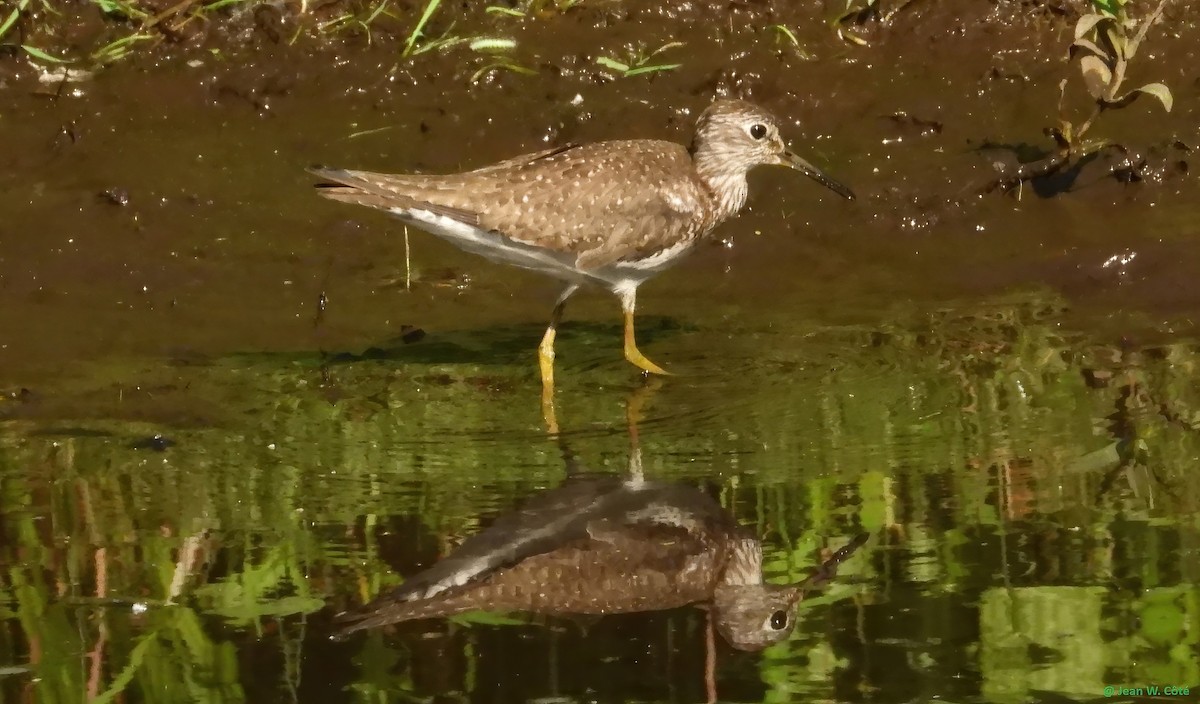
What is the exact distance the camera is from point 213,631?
14.8ft

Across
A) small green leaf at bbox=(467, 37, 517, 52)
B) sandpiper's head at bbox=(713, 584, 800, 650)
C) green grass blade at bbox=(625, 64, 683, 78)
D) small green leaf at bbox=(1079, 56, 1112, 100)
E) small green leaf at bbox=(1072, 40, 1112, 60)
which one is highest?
small green leaf at bbox=(467, 37, 517, 52)

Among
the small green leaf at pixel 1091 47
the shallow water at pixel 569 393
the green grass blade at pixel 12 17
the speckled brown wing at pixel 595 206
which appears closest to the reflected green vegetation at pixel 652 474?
the shallow water at pixel 569 393

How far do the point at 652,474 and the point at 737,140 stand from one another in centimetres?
217

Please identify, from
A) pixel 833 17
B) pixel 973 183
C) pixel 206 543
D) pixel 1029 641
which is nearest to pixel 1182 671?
pixel 1029 641

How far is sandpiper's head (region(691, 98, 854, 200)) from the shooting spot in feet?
23.8

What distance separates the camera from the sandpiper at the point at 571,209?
6574 mm

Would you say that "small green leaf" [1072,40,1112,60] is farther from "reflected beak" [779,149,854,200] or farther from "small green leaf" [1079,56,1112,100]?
"reflected beak" [779,149,854,200]

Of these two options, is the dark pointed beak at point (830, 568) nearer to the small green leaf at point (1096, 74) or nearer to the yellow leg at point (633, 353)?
the yellow leg at point (633, 353)

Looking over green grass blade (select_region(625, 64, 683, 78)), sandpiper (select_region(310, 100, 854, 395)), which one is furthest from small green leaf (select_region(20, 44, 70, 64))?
green grass blade (select_region(625, 64, 683, 78))

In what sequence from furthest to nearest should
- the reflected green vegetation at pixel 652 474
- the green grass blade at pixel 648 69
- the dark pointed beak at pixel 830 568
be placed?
the green grass blade at pixel 648 69 → the dark pointed beak at pixel 830 568 → the reflected green vegetation at pixel 652 474

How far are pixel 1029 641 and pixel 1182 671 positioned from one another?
1.17 ft

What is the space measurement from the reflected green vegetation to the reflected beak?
68 cm

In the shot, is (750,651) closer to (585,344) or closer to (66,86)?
(585,344)

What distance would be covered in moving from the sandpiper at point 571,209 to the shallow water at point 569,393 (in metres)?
0.36
